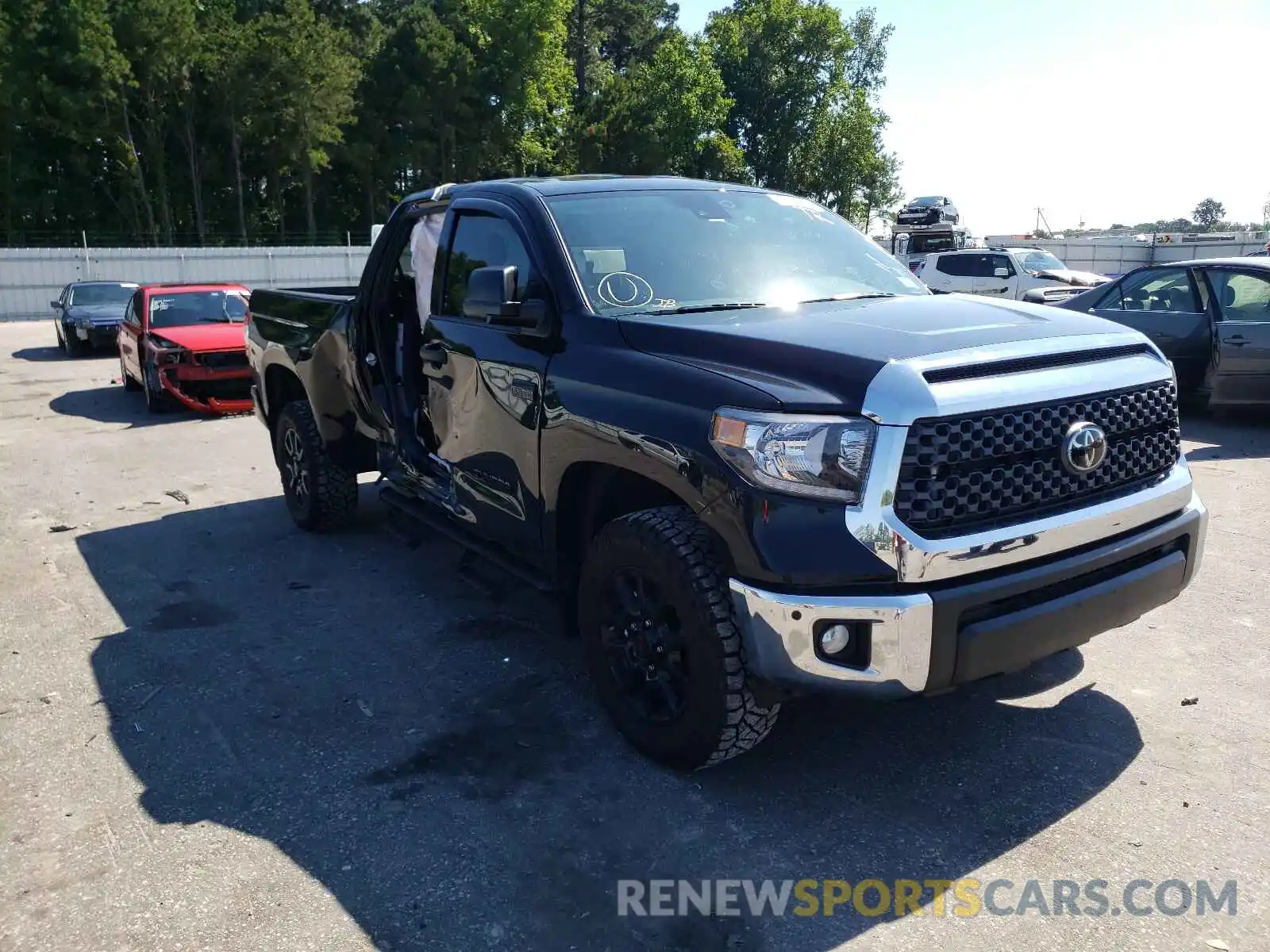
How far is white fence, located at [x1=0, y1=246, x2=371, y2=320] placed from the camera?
1182 inches

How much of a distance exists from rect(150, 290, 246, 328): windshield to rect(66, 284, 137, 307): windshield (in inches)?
287

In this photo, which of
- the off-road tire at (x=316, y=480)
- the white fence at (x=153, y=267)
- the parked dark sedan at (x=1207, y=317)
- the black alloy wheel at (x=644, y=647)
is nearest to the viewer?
the black alloy wheel at (x=644, y=647)

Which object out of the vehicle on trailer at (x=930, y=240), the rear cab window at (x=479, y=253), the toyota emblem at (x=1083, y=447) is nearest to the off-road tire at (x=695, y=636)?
the toyota emblem at (x=1083, y=447)

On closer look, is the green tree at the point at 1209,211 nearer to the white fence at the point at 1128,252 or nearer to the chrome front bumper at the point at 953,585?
the white fence at the point at 1128,252

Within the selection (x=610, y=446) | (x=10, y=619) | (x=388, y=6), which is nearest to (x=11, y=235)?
(x=388, y=6)

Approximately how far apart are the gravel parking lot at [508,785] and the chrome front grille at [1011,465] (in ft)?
3.18

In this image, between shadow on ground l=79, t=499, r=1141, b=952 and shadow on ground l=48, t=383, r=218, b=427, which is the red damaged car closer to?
shadow on ground l=48, t=383, r=218, b=427

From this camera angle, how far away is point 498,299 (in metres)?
3.74

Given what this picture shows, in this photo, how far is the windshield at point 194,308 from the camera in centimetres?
1239

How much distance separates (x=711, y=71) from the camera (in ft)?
176

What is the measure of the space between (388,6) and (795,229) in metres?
62.1

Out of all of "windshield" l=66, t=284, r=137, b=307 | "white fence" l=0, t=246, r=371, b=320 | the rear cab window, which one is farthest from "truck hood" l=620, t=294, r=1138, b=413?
"white fence" l=0, t=246, r=371, b=320

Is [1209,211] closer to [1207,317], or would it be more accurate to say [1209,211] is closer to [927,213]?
[927,213]

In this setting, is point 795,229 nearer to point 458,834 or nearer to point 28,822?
point 458,834
